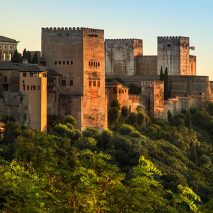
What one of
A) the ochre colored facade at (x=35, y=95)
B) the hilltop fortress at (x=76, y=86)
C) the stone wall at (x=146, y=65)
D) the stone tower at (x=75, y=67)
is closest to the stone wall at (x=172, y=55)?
the stone wall at (x=146, y=65)

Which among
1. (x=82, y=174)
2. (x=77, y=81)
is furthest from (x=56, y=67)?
(x=82, y=174)

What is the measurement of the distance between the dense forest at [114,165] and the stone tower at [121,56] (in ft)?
28.9

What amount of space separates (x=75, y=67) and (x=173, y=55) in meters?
26.5

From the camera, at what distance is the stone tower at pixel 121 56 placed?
75.1m

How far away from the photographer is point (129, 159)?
4684 centimetres

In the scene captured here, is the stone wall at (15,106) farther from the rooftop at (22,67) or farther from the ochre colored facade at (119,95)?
the ochre colored facade at (119,95)

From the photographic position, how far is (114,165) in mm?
29516

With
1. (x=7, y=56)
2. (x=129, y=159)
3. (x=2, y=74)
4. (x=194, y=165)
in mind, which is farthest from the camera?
(x=7, y=56)

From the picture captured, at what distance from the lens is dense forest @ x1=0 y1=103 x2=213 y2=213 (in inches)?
944

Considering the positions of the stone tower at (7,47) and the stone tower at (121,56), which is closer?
the stone tower at (7,47)

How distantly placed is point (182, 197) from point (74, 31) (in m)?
28.8

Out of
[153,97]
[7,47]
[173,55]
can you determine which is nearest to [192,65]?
[173,55]

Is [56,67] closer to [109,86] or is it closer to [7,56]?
[109,86]

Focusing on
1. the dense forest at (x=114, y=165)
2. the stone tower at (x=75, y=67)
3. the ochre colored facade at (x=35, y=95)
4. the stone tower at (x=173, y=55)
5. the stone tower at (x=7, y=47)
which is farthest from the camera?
the stone tower at (x=173, y=55)
